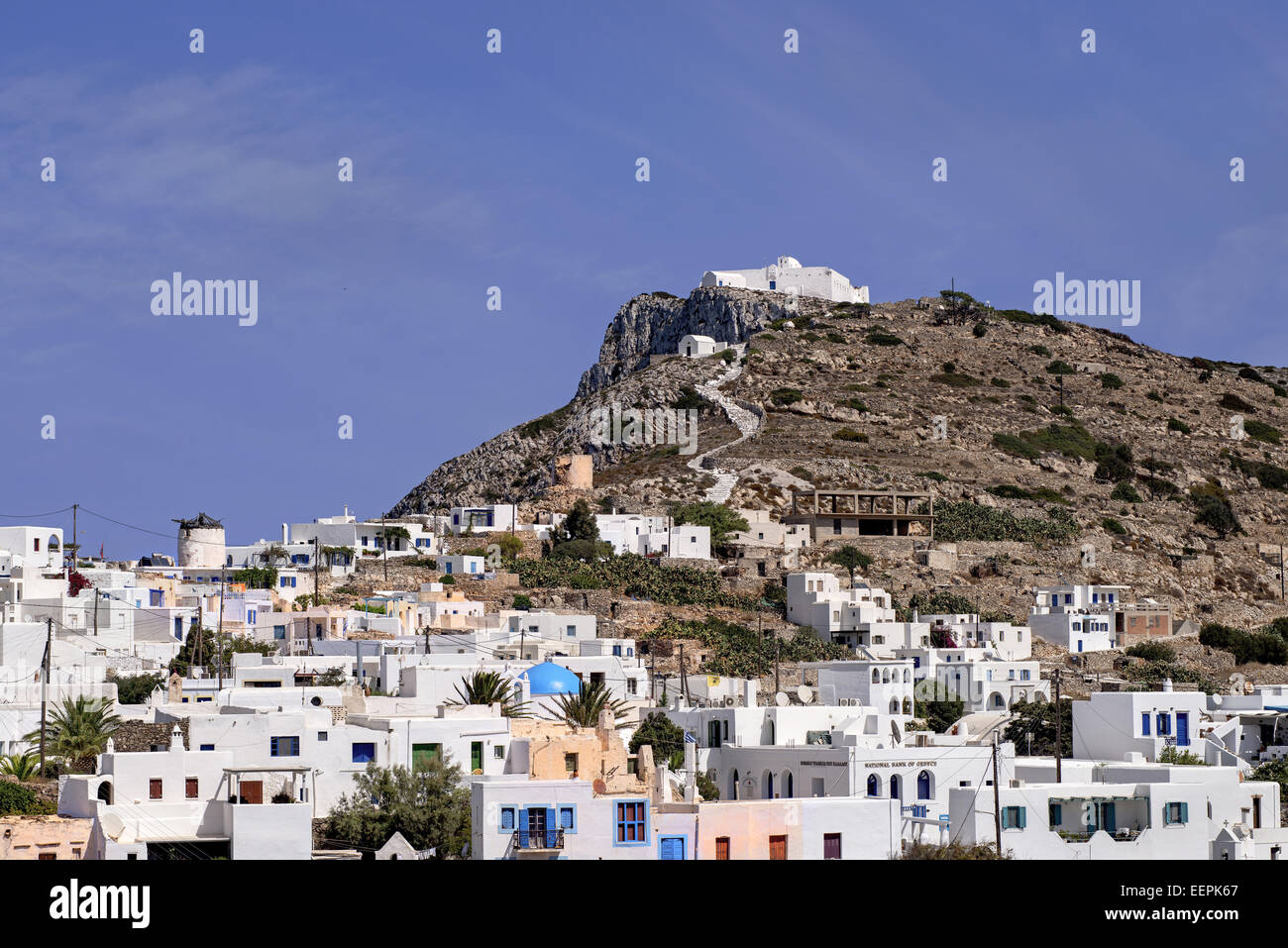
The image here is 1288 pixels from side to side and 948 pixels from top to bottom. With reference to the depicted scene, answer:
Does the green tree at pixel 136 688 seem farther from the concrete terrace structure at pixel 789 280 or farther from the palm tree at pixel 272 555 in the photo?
the concrete terrace structure at pixel 789 280

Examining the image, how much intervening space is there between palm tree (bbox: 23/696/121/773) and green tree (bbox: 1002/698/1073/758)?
2371 cm

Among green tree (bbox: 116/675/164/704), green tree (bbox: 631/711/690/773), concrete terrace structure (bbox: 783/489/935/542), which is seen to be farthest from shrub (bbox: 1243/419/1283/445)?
green tree (bbox: 116/675/164/704)

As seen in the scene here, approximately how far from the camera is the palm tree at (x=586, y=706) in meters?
44.4

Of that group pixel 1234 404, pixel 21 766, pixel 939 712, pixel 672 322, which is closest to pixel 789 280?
pixel 672 322

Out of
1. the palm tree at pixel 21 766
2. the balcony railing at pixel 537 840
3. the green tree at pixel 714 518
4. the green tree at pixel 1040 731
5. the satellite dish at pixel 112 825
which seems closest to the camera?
the balcony railing at pixel 537 840

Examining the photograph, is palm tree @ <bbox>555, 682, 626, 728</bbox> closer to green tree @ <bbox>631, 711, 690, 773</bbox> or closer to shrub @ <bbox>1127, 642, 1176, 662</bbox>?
green tree @ <bbox>631, 711, 690, 773</bbox>

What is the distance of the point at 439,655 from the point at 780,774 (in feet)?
44.0

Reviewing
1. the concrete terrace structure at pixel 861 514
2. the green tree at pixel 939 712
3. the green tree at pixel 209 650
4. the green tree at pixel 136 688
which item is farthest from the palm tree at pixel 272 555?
the green tree at pixel 939 712

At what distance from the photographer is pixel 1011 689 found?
60656mm

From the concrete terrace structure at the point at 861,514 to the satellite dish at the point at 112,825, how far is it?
188ft

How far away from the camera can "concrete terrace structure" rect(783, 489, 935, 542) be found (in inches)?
3418

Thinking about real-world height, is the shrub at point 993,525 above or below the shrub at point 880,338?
below
